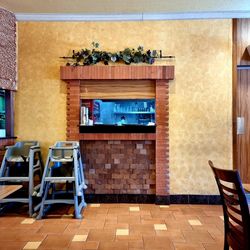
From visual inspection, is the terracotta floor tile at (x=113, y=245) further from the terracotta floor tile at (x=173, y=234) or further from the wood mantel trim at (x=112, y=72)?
the wood mantel trim at (x=112, y=72)

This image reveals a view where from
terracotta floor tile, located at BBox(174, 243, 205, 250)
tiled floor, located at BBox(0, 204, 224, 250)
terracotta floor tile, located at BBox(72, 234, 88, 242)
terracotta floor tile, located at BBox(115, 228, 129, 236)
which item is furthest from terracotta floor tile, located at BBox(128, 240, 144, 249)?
terracotta floor tile, located at BBox(72, 234, 88, 242)

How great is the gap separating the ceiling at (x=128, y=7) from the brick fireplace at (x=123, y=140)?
0.78 metres

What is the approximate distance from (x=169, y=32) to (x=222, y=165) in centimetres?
208

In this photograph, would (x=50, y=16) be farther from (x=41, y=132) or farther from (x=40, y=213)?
(x=40, y=213)

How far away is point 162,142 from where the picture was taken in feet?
13.4

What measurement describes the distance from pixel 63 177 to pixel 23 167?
74 cm

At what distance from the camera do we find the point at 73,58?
13.5 feet

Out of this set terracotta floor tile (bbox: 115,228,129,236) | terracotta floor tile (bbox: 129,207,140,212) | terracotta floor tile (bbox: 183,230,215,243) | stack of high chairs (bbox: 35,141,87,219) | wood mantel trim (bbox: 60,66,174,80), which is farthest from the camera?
wood mantel trim (bbox: 60,66,174,80)

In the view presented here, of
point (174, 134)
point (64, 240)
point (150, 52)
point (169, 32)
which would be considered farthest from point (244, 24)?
point (64, 240)

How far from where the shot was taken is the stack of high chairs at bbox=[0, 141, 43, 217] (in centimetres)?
357

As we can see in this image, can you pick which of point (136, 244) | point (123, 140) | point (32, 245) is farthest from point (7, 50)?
point (136, 244)

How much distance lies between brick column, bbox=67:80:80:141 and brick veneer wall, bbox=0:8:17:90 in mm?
835

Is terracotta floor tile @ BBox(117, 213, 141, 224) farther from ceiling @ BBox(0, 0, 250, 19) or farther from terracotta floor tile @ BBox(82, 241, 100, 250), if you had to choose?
ceiling @ BBox(0, 0, 250, 19)

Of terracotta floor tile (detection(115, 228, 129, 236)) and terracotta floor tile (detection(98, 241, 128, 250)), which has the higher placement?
terracotta floor tile (detection(115, 228, 129, 236))
